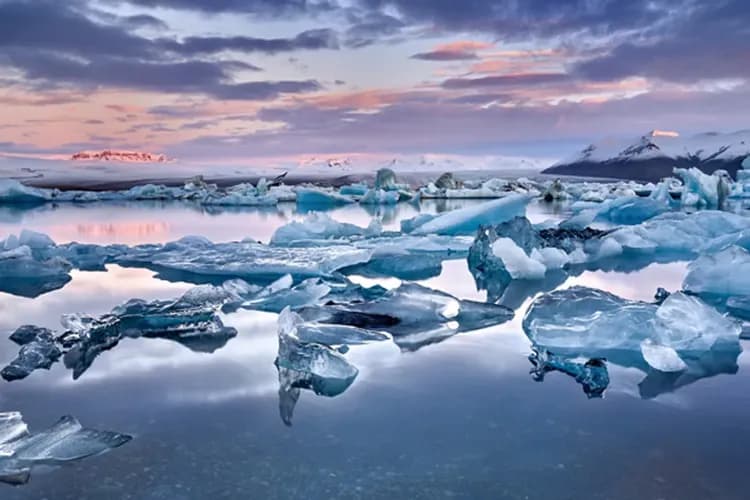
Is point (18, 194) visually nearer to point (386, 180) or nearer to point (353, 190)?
point (353, 190)

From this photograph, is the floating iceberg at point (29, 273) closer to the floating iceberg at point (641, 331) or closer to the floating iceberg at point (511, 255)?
the floating iceberg at point (511, 255)

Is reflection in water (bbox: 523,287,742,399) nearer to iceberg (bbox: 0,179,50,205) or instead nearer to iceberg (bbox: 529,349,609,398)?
iceberg (bbox: 529,349,609,398)

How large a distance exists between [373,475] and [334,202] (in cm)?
1859

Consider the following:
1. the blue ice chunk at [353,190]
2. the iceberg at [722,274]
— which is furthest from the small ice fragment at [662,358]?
the blue ice chunk at [353,190]

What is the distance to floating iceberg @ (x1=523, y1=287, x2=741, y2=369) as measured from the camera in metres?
2.93

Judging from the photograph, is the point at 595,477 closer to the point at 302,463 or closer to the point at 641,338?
the point at 302,463

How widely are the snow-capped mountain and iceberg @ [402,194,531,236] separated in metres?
37.4

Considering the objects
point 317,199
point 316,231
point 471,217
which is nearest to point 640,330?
point 471,217

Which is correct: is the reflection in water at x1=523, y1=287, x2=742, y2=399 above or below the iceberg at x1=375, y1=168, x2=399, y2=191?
above

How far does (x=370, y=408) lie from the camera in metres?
2.23

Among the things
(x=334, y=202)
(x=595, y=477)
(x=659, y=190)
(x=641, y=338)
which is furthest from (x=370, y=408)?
(x=334, y=202)

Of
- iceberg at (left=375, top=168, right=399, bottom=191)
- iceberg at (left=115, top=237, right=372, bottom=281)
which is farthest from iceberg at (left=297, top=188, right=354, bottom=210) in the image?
iceberg at (left=115, top=237, right=372, bottom=281)

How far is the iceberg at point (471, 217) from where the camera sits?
830 cm

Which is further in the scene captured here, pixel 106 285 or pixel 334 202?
pixel 334 202
